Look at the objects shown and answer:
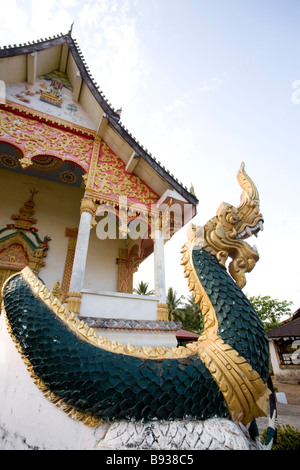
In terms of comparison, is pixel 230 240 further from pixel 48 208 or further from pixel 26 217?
pixel 48 208

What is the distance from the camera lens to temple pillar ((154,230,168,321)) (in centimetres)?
455

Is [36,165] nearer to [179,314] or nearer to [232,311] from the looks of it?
[232,311]

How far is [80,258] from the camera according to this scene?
451 cm

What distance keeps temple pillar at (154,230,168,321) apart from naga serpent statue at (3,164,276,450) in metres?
3.45

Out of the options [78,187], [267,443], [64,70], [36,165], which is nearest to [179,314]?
[78,187]

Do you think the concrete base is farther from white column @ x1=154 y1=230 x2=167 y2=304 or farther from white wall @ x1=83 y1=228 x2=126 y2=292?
white wall @ x1=83 y1=228 x2=126 y2=292

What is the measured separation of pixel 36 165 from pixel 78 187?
4.53 ft

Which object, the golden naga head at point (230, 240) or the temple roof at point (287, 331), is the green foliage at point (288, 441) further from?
the temple roof at point (287, 331)

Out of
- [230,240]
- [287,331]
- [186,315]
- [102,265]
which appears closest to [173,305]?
[186,315]

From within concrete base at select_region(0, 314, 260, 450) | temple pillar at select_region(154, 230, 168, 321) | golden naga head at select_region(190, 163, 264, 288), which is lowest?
concrete base at select_region(0, 314, 260, 450)

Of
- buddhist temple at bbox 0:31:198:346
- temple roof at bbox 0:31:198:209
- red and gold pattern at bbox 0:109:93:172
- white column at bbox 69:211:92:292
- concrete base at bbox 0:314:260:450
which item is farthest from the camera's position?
temple roof at bbox 0:31:198:209

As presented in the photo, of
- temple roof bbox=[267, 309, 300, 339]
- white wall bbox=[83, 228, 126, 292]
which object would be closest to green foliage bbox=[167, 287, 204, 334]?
temple roof bbox=[267, 309, 300, 339]

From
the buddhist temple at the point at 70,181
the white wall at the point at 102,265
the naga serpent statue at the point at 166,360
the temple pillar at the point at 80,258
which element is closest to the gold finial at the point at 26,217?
the buddhist temple at the point at 70,181

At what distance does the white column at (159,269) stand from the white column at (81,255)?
1.64 metres
